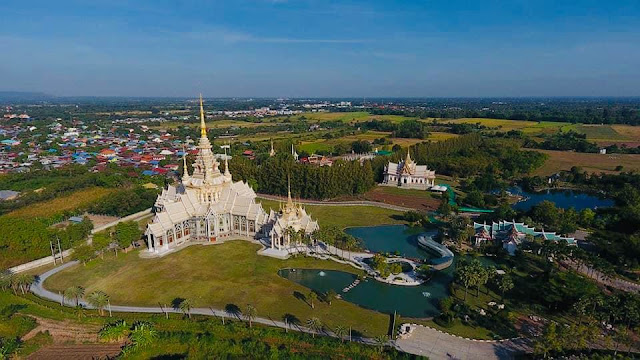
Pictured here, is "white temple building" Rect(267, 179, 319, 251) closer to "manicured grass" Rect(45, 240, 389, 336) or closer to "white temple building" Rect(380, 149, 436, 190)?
"manicured grass" Rect(45, 240, 389, 336)

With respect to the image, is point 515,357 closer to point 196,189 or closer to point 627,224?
point 627,224

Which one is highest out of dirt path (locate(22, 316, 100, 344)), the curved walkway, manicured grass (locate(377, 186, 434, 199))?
manicured grass (locate(377, 186, 434, 199))

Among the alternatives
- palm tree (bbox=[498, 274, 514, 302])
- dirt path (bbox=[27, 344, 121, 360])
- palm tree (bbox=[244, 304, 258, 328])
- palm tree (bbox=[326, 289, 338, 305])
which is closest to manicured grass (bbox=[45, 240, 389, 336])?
palm tree (bbox=[326, 289, 338, 305])

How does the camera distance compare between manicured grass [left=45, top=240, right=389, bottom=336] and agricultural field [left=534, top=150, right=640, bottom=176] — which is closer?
manicured grass [left=45, top=240, right=389, bottom=336]

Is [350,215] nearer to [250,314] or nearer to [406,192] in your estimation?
[406,192]

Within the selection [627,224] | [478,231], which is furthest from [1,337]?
[627,224]
